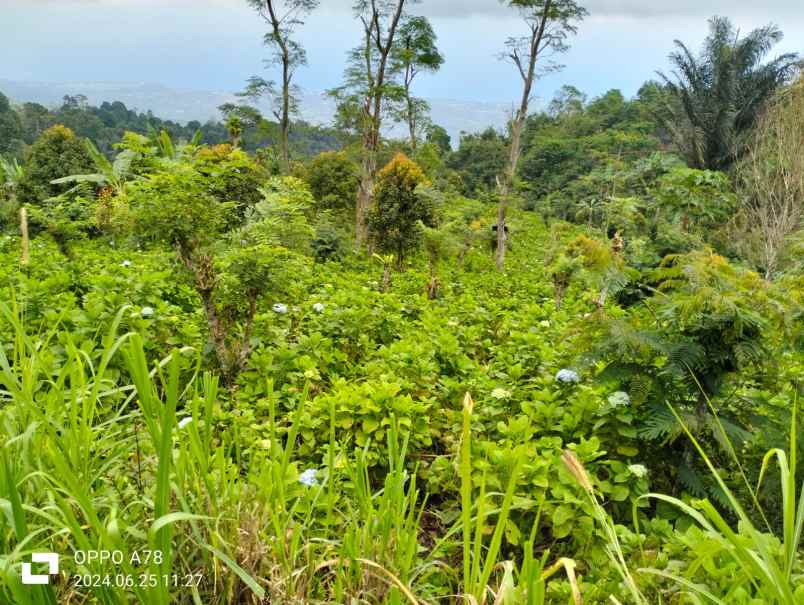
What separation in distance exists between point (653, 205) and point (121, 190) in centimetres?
1128

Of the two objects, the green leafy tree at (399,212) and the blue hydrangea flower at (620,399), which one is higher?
the green leafy tree at (399,212)

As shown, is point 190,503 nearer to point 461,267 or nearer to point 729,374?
point 729,374

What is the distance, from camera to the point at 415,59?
1371cm

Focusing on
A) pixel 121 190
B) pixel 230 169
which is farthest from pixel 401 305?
pixel 121 190

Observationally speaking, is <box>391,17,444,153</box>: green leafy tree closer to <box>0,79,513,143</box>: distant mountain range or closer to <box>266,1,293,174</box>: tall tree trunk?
<box>266,1,293,174</box>: tall tree trunk

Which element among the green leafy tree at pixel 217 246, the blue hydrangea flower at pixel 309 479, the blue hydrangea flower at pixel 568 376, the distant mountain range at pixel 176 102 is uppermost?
the distant mountain range at pixel 176 102

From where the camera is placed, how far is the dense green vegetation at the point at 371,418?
1056 millimetres

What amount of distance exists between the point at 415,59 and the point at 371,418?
13360 mm

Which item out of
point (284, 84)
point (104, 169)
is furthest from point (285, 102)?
point (104, 169)

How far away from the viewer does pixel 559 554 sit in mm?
1864

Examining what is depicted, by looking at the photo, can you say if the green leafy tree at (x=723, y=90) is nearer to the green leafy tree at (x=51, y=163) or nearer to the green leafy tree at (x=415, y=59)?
the green leafy tree at (x=415, y=59)

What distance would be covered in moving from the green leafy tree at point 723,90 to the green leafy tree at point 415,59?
787cm

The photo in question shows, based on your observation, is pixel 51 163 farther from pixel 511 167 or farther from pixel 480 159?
pixel 480 159

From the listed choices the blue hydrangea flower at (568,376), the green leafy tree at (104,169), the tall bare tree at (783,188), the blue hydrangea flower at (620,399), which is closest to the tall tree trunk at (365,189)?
the green leafy tree at (104,169)
